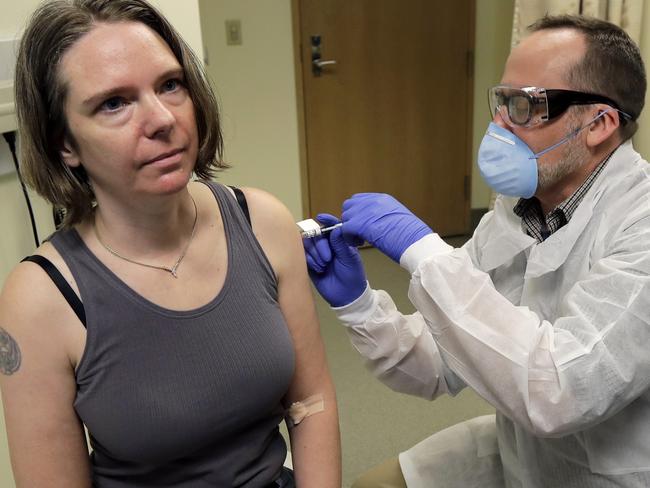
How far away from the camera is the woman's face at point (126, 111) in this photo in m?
0.87

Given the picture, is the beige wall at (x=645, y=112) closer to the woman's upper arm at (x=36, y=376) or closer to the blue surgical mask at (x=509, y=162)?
the blue surgical mask at (x=509, y=162)

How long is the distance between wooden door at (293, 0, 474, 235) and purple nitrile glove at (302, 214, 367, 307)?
2.44 m

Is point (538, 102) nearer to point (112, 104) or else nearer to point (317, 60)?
point (112, 104)

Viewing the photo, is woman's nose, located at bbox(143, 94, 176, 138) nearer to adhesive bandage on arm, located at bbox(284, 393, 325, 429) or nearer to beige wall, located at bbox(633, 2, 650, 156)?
adhesive bandage on arm, located at bbox(284, 393, 325, 429)

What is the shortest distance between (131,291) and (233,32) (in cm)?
273

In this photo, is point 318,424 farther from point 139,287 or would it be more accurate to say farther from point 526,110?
point 526,110

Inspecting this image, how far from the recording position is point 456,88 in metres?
3.84

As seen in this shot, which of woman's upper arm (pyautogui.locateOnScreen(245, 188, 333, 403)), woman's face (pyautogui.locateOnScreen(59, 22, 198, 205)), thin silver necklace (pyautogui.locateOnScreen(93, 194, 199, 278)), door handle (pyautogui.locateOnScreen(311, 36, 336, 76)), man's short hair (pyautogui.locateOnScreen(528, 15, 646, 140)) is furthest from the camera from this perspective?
door handle (pyautogui.locateOnScreen(311, 36, 336, 76))

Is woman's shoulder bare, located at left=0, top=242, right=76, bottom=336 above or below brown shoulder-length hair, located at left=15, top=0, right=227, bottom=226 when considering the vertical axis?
below

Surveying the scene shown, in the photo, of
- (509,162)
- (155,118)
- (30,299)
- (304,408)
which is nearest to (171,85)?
(155,118)

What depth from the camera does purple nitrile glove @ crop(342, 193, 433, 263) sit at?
3.92 ft

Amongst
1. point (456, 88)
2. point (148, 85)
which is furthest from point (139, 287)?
point (456, 88)

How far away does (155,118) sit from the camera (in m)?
0.89

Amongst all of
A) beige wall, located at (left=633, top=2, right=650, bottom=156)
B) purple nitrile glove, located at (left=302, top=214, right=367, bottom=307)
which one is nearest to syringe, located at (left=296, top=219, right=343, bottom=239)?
purple nitrile glove, located at (left=302, top=214, right=367, bottom=307)
